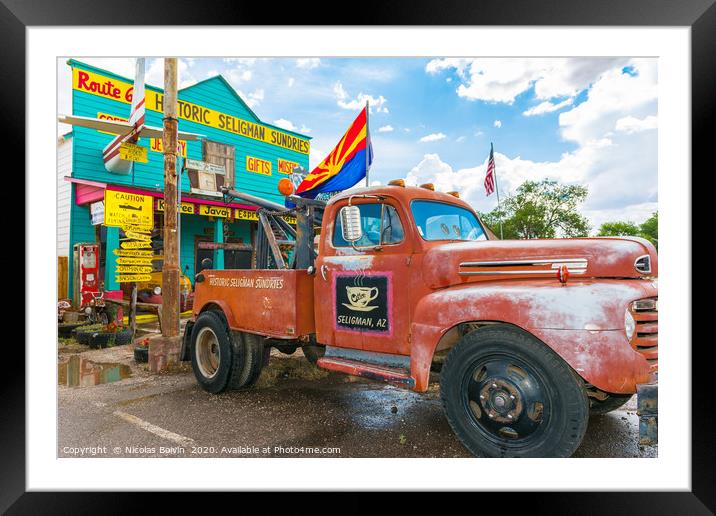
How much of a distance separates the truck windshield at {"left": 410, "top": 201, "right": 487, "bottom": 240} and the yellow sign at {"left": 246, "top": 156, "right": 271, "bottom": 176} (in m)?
7.26

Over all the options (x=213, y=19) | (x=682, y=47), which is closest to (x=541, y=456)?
(x=682, y=47)

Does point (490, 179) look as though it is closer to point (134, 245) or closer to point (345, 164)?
point (345, 164)

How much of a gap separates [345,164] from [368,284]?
1606 mm

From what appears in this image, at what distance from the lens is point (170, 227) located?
197 inches

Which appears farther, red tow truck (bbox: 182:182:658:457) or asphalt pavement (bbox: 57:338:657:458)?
asphalt pavement (bbox: 57:338:657:458)

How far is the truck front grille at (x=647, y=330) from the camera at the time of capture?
7.39 feet

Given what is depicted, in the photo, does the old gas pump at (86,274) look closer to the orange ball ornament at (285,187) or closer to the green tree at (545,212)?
the orange ball ornament at (285,187)

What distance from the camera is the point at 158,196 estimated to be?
7980 millimetres

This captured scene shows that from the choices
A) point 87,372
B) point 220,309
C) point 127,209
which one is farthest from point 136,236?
point 220,309

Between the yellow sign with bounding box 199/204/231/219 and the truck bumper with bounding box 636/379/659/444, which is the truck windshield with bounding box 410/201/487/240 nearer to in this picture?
the truck bumper with bounding box 636/379/659/444

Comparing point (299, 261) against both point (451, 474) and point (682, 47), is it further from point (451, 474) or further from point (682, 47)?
point (682, 47)

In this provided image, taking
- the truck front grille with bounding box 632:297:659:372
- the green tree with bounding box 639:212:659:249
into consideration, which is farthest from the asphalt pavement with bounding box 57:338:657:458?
the green tree with bounding box 639:212:659:249

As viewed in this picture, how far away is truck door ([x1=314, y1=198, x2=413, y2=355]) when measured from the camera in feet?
9.95

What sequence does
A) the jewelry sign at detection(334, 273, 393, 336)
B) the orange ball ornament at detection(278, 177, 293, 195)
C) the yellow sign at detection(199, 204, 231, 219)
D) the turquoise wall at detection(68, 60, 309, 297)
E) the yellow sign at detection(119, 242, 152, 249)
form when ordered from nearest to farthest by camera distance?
the jewelry sign at detection(334, 273, 393, 336)
the orange ball ornament at detection(278, 177, 293, 195)
the yellow sign at detection(119, 242, 152, 249)
the turquoise wall at detection(68, 60, 309, 297)
the yellow sign at detection(199, 204, 231, 219)
